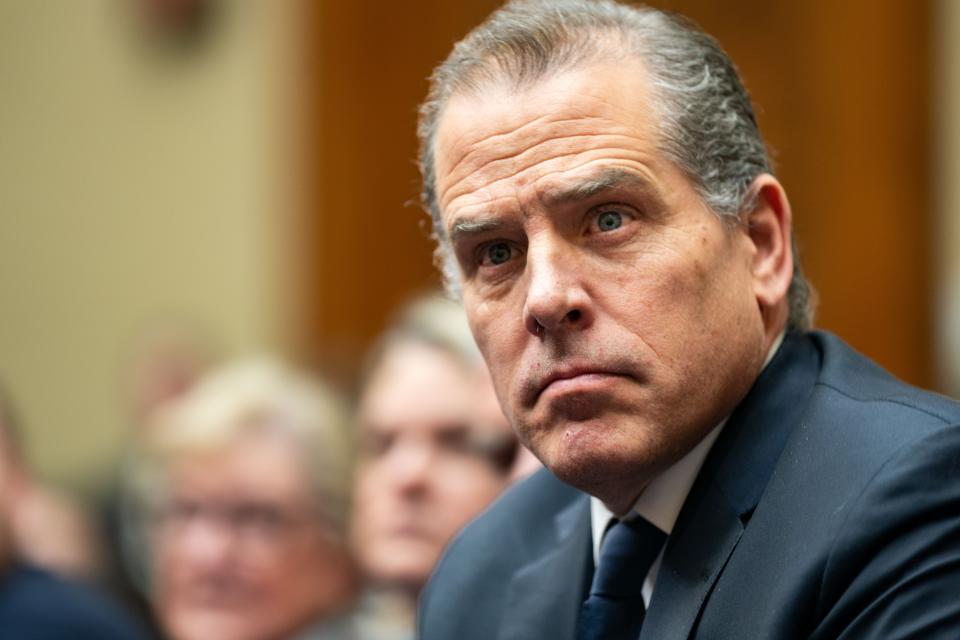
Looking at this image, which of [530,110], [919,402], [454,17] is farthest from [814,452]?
[454,17]

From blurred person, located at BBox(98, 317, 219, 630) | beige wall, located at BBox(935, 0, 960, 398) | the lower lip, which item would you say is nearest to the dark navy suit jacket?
the lower lip

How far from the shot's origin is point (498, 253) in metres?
2.33

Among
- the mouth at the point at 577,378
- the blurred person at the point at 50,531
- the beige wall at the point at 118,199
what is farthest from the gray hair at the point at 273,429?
the beige wall at the point at 118,199

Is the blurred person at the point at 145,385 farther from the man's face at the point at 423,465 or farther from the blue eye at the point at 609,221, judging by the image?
the blue eye at the point at 609,221

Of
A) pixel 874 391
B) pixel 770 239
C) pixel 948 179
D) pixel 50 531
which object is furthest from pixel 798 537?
pixel 948 179

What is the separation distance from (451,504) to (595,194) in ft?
5.32

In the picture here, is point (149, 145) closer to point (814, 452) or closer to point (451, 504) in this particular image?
point (451, 504)

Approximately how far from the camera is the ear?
2352 mm

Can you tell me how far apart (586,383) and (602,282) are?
148 millimetres

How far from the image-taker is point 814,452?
2096 millimetres

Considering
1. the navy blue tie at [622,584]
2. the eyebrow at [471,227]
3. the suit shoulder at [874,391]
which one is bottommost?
the navy blue tie at [622,584]

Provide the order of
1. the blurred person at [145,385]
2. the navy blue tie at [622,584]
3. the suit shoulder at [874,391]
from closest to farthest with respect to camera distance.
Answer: the suit shoulder at [874,391], the navy blue tie at [622,584], the blurred person at [145,385]

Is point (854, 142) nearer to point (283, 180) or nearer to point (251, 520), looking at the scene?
point (283, 180)

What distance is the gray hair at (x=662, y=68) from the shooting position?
2.28 meters
